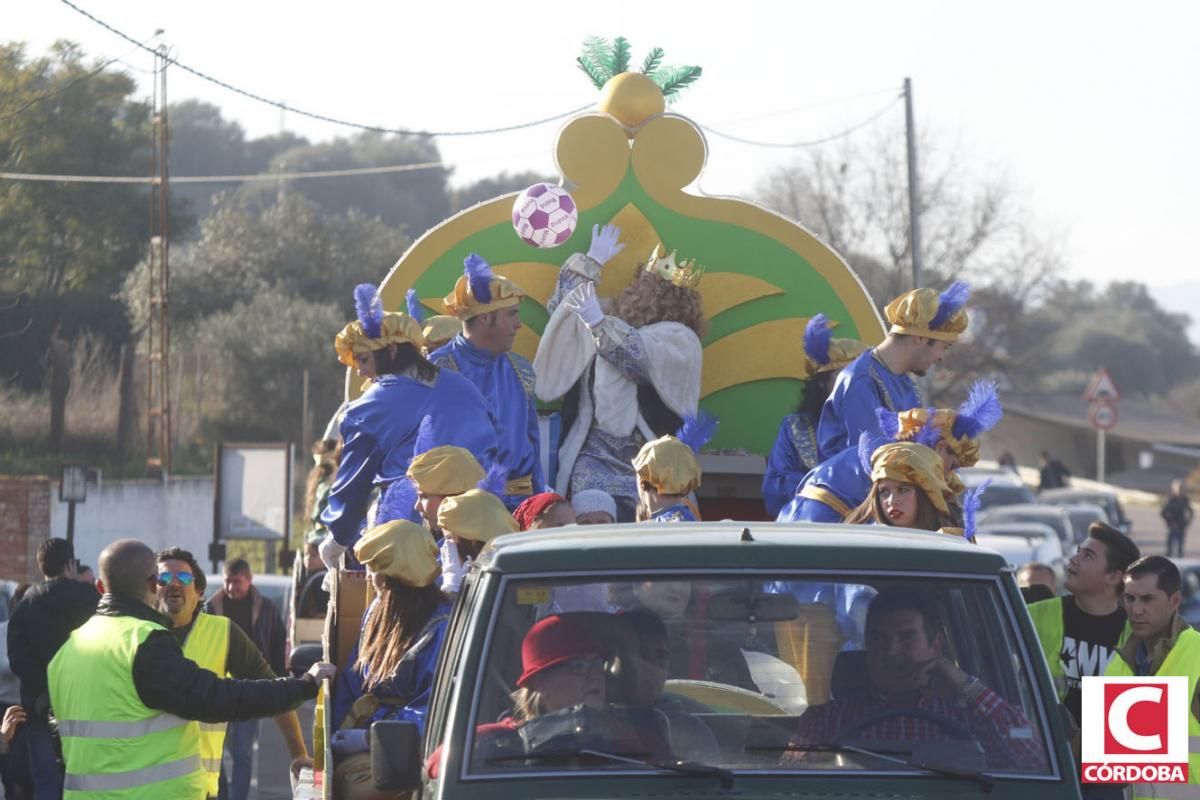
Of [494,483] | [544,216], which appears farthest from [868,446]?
[544,216]

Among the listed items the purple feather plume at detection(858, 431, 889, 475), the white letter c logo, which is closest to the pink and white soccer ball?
the purple feather plume at detection(858, 431, 889, 475)

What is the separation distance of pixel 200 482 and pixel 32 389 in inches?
186

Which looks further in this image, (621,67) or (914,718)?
(621,67)

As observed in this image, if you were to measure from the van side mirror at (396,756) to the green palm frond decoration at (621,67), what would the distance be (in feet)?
23.4

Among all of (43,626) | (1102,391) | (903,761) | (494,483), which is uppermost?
(1102,391)

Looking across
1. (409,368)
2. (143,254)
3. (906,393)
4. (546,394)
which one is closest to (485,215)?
(546,394)

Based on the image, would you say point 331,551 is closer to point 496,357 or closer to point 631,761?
point 496,357

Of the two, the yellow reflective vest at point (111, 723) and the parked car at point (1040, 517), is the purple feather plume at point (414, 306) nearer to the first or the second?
the yellow reflective vest at point (111, 723)

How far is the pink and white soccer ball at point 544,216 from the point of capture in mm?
10266

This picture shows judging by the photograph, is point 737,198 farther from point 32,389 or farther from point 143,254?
point 143,254

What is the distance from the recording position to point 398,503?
8.04m

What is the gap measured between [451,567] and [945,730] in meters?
2.71

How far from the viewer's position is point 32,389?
2214cm

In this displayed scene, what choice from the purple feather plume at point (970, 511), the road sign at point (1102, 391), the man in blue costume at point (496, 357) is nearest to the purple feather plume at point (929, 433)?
the purple feather plume at point (970, 511)
